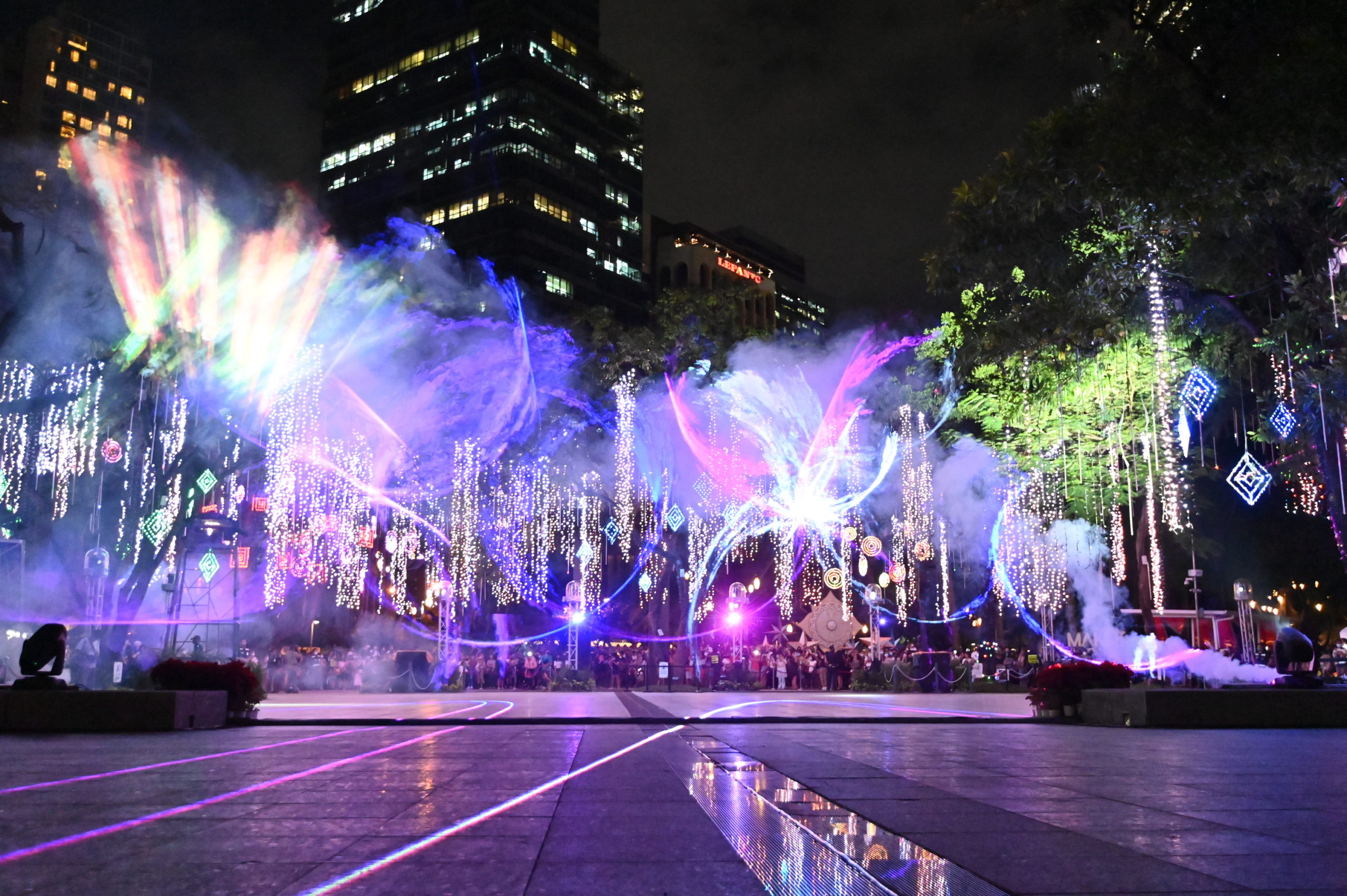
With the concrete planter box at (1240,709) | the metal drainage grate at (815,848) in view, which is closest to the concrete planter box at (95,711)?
the metal drainage grate at (815,848)

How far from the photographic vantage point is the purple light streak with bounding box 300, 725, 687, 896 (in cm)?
392

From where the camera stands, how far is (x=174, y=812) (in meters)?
5.80

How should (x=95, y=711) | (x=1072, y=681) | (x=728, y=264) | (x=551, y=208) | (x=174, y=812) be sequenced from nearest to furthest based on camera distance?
(x=174, y=812)
(x=95, y=711)
(x=1072, y=681)
(x=551, y=208)
(x=728, y=264)

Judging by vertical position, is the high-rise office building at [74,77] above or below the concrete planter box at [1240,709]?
above

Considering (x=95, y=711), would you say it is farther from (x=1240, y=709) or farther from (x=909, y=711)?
(x=1240, y=709)

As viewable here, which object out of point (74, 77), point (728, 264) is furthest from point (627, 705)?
point (74, 77)

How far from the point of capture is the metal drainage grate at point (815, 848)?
392cm

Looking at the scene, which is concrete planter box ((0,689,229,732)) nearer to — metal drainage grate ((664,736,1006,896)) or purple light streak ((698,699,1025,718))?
purple light streak ((698,699,1025,718))

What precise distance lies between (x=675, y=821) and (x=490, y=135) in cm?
9434

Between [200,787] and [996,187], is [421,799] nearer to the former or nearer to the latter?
[200,787]

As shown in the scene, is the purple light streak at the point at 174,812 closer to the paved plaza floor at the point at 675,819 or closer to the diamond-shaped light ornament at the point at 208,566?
the paved plaza floor at the point at 675,819

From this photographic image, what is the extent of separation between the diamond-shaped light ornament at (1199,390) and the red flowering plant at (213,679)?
61.6 ft

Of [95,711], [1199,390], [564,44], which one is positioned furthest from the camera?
[564,44]

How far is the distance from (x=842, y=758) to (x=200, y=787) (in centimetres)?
535
